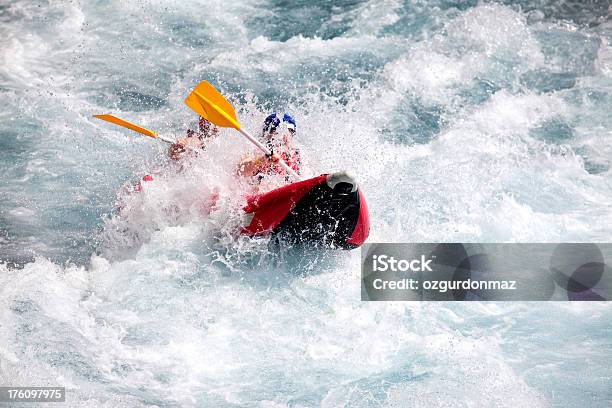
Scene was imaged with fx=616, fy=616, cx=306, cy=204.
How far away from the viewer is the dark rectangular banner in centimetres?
511

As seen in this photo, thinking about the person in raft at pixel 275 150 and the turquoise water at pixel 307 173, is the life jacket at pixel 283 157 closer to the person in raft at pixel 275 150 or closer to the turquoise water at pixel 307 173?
the person in raft at pixel 275 150

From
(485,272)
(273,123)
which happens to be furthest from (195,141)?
(485,272)

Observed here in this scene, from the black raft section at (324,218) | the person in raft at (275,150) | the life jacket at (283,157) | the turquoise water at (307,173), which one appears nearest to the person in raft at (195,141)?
the turquoise water at (307,173)

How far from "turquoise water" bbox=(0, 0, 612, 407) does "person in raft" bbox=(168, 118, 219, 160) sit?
0.52 feet

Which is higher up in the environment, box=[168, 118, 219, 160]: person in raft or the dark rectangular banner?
box=[168, 118, 219, 160]: person in raft

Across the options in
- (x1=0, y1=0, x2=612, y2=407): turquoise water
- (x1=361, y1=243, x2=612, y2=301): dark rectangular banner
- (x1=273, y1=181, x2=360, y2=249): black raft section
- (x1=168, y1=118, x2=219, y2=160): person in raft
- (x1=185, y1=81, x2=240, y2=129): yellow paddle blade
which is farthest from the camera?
(x1=168, y1=118, x2=219, y2=160): person in raft

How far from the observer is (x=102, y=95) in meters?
7.38

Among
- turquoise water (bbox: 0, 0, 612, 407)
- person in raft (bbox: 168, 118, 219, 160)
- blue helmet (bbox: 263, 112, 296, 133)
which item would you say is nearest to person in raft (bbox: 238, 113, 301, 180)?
blue helmet (bbox: 263, 112, 296, 133)

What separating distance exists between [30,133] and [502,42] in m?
5.77

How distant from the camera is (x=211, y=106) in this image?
470cm

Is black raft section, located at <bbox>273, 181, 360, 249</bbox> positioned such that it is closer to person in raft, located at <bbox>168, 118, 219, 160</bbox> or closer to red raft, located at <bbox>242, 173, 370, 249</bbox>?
red raft, located at <bbox>242, 173, 370, 249</bbox>

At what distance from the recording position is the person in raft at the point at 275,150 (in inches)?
195

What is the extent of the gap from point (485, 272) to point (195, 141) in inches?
112

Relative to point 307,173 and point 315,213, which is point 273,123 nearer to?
point 307,173
